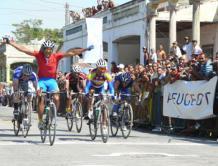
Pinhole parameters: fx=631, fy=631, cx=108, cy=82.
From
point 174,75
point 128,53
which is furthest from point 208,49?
point 174,75

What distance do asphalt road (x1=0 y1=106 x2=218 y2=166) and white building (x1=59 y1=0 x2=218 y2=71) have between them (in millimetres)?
14579

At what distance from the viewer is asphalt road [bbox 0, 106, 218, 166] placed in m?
10.6

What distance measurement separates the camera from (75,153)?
38.4ft

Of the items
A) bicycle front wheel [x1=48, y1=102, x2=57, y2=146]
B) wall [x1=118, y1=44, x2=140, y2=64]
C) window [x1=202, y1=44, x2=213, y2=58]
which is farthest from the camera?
wall [x1=118, y1=44, x2=140, y2=64]

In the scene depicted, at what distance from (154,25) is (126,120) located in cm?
1645

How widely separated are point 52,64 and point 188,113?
4.53 meters

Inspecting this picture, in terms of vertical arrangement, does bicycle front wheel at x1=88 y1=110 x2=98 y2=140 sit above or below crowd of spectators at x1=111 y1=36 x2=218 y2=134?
below

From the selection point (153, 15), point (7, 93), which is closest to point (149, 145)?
point (153, 15)

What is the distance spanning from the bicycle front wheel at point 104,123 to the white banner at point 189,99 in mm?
3139

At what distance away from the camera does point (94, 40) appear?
82.0 feet

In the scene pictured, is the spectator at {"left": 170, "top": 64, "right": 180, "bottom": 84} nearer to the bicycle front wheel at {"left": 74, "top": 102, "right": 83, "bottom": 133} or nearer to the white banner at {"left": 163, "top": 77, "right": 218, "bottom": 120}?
the white banner at {"left": 163, "top": 77, "right": 218, "bottom": 120}

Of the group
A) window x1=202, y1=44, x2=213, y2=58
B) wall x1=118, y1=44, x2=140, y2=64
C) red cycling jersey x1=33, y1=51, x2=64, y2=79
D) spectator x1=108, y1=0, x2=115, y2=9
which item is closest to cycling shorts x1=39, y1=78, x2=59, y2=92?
red cycling jersey x1=33, y1=51, x2=64, y2=79

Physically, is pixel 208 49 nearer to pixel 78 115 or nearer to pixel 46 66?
pixel 78 115

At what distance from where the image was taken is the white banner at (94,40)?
969 inches
